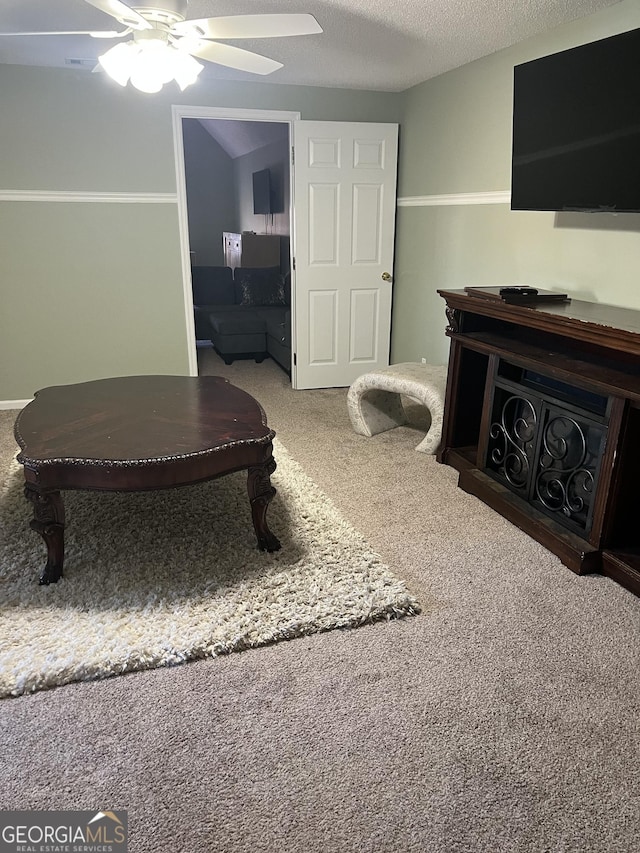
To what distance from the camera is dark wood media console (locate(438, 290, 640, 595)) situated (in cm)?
226

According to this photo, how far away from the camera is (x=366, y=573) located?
2281 mm

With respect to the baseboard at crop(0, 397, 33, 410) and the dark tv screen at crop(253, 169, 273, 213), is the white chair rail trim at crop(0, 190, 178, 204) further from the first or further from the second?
the dark tv screen at crop(253, 169, 273, 213)

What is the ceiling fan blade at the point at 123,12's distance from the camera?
1995 millimetres

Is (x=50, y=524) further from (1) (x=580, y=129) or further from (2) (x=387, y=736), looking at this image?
(1) (x=580, y=129)

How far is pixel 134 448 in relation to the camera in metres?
2.27

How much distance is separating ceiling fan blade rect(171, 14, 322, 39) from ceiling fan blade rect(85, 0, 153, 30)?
0.12 metres

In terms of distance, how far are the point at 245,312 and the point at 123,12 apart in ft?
13.4

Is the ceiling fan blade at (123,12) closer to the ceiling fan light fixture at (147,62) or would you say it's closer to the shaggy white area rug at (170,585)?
the ceiling fan light fixture at (147,62)

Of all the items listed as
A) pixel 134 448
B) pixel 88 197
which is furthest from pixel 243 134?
pixel 134 448

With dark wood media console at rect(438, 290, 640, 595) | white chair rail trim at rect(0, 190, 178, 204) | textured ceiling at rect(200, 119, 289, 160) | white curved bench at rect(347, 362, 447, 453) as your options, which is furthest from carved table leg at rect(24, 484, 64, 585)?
textured ceiling at rect(200, 119, 289, 160)

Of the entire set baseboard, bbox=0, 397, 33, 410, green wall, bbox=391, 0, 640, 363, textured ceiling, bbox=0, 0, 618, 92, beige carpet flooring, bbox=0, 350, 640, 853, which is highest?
textured ceiling, bbox=0, 0, 618, 92

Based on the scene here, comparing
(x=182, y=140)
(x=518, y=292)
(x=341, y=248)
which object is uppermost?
(x=182, y=140)

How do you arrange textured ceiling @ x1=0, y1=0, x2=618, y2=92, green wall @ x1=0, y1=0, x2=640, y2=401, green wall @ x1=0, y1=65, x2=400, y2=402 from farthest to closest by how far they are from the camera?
green wall @ x1=0, y1=65, x2=400, y2=402 < green wall @ x1=0, y1=0, x2=640, y2=401 < textured ceiling @ x1=0, y1=0, x2=618, y2=92

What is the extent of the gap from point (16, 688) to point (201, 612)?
0.59 metres
